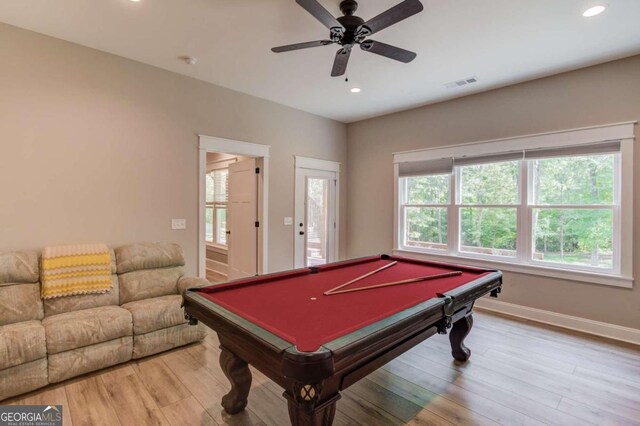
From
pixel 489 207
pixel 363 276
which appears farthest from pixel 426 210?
pixel 363 276

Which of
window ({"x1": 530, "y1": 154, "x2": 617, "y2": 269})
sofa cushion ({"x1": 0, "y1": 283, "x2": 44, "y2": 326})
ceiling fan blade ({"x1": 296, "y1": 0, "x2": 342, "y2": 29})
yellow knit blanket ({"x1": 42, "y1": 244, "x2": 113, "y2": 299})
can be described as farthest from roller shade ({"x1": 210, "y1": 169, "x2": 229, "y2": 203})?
window ({"x1": 530, "y1": 154, "x2": 617, "y2": 269})

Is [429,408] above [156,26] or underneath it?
underneath

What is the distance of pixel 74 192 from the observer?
3.10 meters

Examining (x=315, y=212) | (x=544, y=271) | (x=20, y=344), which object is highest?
(x=315, y=212)

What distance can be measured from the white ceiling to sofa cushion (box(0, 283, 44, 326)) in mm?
2317

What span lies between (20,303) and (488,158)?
17.5ft

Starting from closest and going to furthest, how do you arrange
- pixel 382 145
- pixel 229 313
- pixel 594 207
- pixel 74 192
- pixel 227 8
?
pixel 229 313 < pixel 227 8 < pixel 74 192 < pixel 594 207 < pixel 382 145

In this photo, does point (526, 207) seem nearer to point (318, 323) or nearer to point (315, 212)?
point (315, 212)

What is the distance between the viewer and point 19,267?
8.58 ft

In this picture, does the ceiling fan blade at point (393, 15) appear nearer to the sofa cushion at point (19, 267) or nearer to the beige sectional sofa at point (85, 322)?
the beige sectional sofa at point (85, 322)

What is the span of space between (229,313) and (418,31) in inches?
112

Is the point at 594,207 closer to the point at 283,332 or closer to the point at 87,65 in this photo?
the point at 283,332

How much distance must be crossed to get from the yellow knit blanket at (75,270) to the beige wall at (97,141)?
0.27 meters

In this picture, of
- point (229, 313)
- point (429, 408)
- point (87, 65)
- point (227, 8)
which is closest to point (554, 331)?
point (429, 408)
